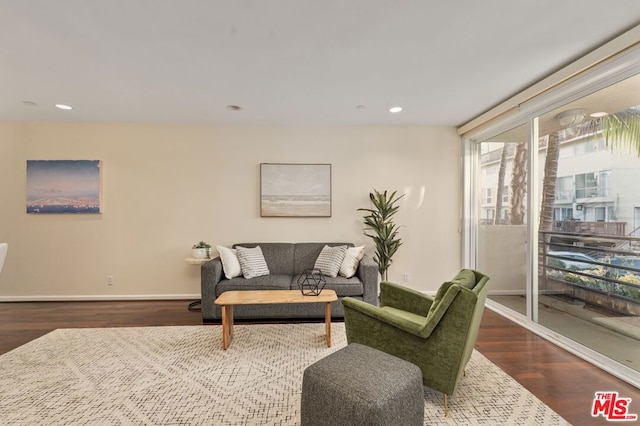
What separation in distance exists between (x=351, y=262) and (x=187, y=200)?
256 cm

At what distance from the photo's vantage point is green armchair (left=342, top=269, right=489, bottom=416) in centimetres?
172

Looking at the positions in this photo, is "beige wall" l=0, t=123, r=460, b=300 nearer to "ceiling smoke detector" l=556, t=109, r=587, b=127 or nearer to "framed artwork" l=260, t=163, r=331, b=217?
"framed artwork" l=260, t=163, r=331, b=217

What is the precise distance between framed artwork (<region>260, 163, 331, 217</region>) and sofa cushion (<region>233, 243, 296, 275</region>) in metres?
0.49

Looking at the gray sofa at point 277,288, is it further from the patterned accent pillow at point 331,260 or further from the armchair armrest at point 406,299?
the armchair armrest at point 406,299

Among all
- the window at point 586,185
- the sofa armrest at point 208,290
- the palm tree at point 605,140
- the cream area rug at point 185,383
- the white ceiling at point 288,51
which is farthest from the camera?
the sofa armrest at point 208,290

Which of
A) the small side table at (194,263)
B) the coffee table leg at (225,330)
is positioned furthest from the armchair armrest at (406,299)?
the small side table at (194,263)

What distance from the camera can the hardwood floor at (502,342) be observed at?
6.61 feet

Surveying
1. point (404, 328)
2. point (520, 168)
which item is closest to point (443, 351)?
point (404, 328)

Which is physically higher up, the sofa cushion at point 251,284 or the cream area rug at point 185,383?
the sofa cushion at point 251,284

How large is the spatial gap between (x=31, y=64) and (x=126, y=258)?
2590 millimetres

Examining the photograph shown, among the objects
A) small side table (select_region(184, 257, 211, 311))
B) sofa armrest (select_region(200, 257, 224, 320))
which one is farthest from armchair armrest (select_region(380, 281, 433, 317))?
small side table (select_region(184, 257, 211, 311))

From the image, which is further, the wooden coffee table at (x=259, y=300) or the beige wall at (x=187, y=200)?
the beige wall at (x=187, y=200)

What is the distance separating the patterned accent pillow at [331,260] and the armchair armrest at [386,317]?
56.6 inches

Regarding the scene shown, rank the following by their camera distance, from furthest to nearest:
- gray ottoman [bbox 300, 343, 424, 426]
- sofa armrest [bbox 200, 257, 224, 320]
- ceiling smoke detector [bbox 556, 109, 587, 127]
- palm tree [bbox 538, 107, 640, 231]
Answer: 1. sofa armrest [bbox 200, 257, 224, 320]
2. ceiling smoke detector [bbox 556, 109, 587, 127]
3. palm tree [bbox 538, 107, 640, 231]
4. gray ottoman [bbox 300, 343, 424, 426]
